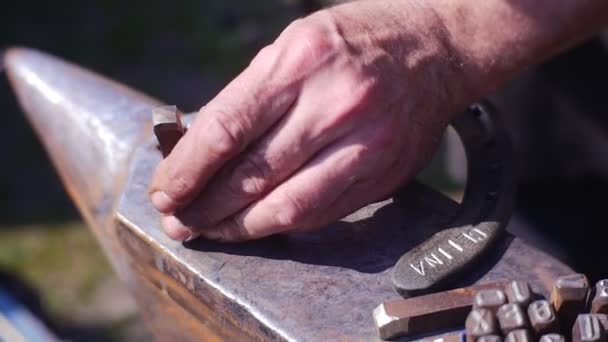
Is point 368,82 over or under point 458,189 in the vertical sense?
over

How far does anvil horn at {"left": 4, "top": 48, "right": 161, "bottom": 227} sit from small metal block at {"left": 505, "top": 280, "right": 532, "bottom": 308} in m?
0.66

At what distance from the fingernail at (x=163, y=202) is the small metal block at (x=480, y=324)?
417mm

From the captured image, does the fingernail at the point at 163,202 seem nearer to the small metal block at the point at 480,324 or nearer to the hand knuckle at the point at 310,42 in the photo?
the hand knuckle at the point at 310,42

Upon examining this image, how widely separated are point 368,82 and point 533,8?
1.08ft

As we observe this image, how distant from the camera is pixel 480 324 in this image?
2.85 feet

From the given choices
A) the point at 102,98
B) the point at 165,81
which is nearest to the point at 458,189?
A: the point at 165,81

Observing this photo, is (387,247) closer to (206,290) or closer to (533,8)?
(206,290)

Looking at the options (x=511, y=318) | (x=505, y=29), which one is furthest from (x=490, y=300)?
(x=505, y=29)

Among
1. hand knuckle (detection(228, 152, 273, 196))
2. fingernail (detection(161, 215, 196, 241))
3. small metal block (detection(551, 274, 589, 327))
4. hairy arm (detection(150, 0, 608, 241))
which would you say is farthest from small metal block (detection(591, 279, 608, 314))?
fingernail (detection(161, 215, 196, 241))

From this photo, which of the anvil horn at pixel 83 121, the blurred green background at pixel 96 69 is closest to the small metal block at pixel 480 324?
the anvil horn at pixel 83 121

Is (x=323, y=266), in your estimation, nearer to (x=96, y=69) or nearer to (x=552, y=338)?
(x=552, y=338)

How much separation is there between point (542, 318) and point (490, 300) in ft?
0.19

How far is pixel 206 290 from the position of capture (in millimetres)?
1051

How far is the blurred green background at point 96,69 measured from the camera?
8.92ft
